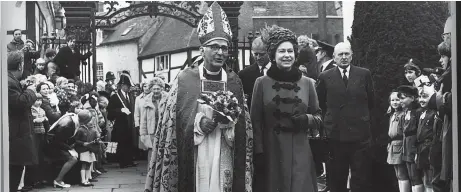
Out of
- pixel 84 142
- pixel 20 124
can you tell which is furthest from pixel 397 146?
pixel 84 142

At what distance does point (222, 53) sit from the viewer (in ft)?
20.7

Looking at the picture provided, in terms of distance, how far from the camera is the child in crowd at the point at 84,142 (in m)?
11.5

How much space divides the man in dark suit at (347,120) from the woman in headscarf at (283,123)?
133 centimetres

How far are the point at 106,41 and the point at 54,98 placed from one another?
42224mm

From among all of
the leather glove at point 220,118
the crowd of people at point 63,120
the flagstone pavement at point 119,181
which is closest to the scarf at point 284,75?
the leather glove at point 220,118

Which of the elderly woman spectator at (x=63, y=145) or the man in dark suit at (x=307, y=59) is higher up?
the man in dark suit at (x=307, y=59)

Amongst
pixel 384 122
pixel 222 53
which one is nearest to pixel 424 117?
pixel 384 122

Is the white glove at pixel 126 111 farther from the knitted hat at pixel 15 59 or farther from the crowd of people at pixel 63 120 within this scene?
the knitted hat at pixel 15 59

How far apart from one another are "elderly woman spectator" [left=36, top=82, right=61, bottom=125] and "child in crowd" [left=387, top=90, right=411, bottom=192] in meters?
4.83

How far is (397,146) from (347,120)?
2.97ft

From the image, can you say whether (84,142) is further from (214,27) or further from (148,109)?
(214,27)

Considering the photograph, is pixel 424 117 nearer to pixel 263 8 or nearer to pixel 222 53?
pixel 222 53

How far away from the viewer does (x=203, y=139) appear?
619cm

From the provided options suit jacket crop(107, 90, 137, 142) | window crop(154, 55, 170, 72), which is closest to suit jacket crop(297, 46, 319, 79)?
suit jacket crop(107, 90, 137, 142)
